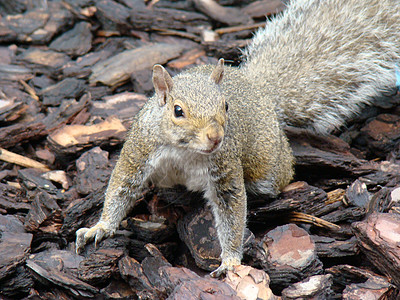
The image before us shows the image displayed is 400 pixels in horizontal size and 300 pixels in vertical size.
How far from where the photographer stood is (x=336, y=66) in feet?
12.1

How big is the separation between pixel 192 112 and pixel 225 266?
37.8 inches

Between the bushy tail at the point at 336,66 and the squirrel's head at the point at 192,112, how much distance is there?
105 centimetres

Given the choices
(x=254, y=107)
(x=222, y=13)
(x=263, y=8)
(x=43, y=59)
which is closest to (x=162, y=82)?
(x=254, y=107)

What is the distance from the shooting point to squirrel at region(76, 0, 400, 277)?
269 centimetres

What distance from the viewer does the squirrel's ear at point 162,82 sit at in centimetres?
269

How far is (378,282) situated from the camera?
251 centimetres

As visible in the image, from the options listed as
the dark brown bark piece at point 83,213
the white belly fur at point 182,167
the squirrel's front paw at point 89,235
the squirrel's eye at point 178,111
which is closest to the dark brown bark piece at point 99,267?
the squirrel's front paw at point 89,235

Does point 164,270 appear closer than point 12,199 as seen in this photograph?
Yes

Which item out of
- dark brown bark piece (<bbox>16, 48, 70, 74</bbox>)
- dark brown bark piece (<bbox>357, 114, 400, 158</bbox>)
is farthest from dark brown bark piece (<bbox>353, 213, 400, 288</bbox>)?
dark brown bark piece (<bbox>16, 48, 70, 74</bbox>)

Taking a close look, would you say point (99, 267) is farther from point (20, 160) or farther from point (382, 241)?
point (382, 241)

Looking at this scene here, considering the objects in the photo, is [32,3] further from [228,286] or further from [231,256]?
[228,286]

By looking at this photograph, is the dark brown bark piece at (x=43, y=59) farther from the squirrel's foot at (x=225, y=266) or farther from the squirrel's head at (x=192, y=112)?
the squirrel's foot at (x=225, y=266)

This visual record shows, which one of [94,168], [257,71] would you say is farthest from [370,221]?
[94,168]

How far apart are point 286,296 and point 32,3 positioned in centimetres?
386
